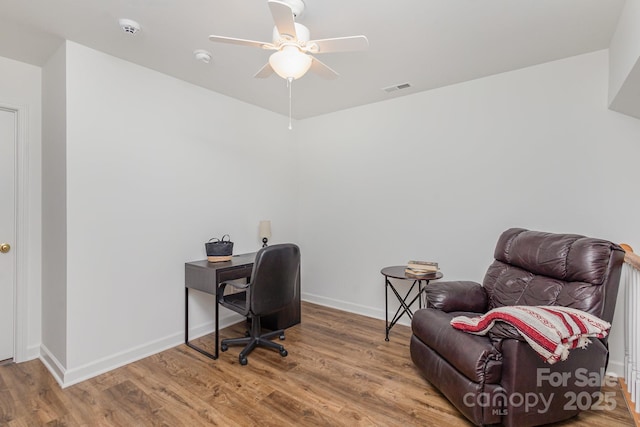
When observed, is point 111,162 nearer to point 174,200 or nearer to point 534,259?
point 174,200

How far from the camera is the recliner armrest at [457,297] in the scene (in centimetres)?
245

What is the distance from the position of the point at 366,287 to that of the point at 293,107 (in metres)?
2.35

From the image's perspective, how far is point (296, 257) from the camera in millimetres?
→ 2869

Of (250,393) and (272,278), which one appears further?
(272,278)

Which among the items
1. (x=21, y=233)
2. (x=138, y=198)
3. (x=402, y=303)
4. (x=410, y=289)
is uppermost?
(x=138, y=198)

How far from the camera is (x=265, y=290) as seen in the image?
2648 millimetres

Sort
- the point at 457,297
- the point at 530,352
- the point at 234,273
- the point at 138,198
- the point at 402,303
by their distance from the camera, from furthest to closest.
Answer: the point at 402,303 → the point at 234,273 → the point at 138,198 → the point at 457,297 → the point at 530,352

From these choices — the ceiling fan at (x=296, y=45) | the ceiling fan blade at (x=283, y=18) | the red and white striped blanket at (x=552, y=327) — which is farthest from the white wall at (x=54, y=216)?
the red and white striped blanket at (x=552, y=327)

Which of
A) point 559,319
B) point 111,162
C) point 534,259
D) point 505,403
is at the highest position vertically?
point 111,162

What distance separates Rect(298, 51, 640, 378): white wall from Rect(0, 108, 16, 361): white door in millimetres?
2895

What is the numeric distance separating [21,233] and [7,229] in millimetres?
94

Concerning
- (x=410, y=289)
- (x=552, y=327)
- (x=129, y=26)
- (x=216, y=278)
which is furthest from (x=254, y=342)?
(x=129, y=26)

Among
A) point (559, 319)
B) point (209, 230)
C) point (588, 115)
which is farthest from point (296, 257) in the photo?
point (588, 115)

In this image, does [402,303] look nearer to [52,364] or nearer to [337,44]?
[337,44]
